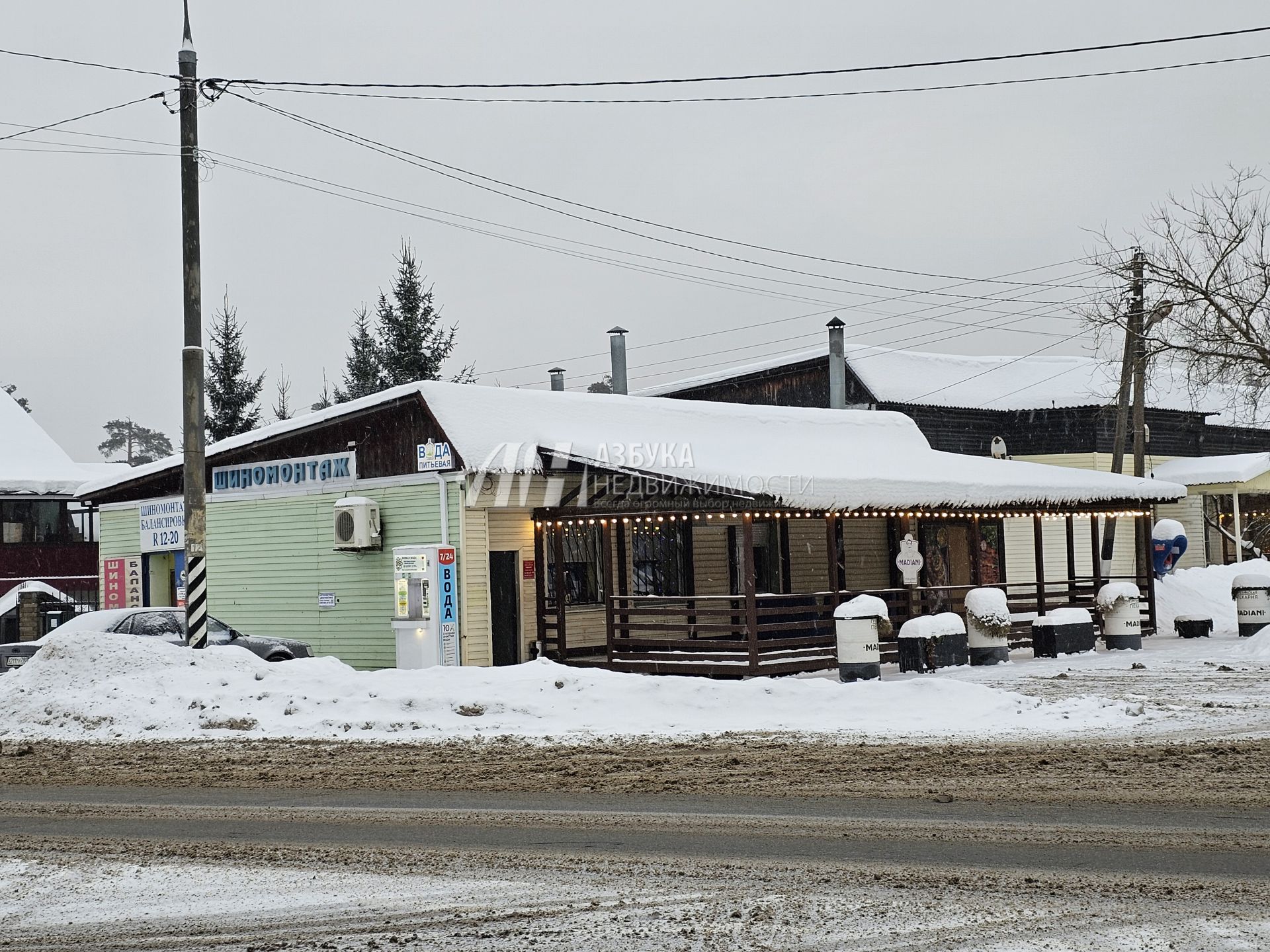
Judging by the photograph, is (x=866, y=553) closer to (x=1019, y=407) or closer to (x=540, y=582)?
(x=540, y=582)

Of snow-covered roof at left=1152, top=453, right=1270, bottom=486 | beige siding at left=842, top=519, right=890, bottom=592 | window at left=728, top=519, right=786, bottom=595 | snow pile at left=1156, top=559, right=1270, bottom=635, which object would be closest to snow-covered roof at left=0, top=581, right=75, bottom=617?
window at left=728, top=519, right=786, bottom=595

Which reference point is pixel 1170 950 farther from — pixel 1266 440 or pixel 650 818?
pixel 1266 440

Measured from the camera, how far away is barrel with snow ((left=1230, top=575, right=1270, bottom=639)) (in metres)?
24.0

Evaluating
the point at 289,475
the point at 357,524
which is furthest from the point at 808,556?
the point at 289,475

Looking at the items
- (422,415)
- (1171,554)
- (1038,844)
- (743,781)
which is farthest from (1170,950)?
(1171,554)

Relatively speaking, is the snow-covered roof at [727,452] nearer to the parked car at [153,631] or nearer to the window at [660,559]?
the window at [660,559]

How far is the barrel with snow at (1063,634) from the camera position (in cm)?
2211

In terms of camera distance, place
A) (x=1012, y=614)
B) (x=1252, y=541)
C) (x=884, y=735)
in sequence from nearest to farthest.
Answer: (x=884, y=735) → (x=1012, y=614) → (x=1252, y=541)

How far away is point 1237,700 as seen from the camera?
15.1 meters

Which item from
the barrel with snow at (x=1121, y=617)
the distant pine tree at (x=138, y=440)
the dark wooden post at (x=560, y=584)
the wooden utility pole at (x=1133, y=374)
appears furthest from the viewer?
the distant pine tree at (x=138, y=440)

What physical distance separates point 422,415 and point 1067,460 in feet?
83.5

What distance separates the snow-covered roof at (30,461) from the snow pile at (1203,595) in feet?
102

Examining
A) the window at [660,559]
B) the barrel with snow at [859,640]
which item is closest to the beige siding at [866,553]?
the window at [660,559]

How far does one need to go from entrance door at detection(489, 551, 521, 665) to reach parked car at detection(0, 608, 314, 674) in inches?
123
